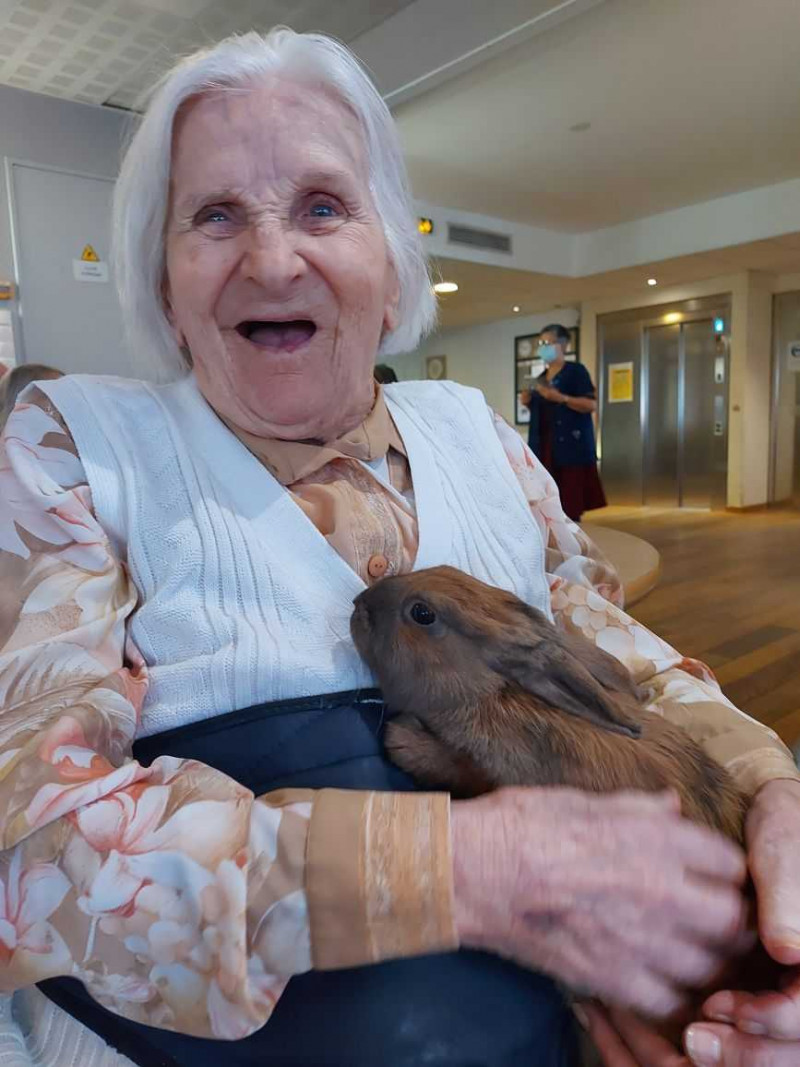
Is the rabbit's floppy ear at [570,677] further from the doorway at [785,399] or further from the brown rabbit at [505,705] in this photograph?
the doorway at [785,399]

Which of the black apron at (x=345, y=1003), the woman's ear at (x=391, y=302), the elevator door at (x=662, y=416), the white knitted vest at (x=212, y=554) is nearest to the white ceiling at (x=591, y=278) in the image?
the elevator door at (x=662, y=416)

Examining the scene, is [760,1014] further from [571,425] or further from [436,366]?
[436,366]

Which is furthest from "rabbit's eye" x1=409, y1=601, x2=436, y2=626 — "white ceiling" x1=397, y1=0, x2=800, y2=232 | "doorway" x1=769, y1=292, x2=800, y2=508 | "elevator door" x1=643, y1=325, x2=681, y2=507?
"doorway" x1=769, y1=292, x2=800, y2=508

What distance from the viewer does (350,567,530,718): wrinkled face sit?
850mm

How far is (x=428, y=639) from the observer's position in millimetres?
879

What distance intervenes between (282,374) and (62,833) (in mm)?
578

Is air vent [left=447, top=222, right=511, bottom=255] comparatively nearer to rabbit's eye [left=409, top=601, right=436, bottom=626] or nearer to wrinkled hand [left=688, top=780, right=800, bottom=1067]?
rabbit's eye [left=409, top=601, right=436, bottom=626]

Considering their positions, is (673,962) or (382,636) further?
(382,636)

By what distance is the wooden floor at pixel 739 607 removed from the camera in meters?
3.20

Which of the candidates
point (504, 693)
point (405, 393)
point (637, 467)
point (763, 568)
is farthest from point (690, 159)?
point (504, 693)

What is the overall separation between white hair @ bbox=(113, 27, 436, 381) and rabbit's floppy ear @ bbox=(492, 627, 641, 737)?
610 mm

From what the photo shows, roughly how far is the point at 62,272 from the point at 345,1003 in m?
4.60

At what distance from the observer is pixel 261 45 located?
95 centimetres

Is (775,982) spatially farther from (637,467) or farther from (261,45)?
(637,467)
